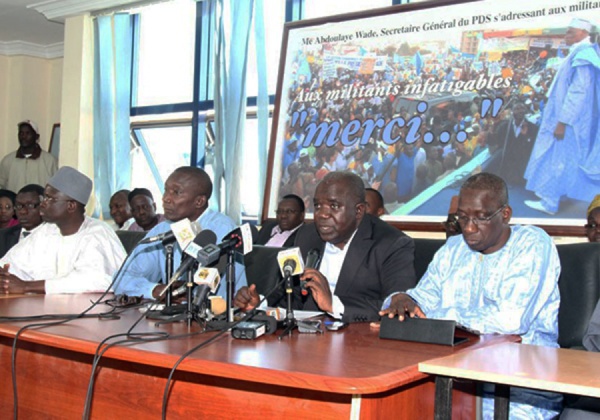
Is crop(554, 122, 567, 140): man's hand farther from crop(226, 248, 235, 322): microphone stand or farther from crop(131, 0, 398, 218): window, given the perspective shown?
crop(226, 248, 235, 322): microphone stand

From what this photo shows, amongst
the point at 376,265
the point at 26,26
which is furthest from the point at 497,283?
the point at 26,26

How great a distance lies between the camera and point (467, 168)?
17.7 feet

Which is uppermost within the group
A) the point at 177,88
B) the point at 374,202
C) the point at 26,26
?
the point at 26,26

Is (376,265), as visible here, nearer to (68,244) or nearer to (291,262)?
(291,262)

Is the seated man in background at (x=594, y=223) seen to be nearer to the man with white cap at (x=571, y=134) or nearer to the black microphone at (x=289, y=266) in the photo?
the man with white cap at (x=571, y=134)

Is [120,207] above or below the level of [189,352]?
above

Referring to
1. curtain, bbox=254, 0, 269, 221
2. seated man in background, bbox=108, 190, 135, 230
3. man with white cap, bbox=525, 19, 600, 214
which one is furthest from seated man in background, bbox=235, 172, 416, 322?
seated man in background, bbox=108, 190, 135, 230

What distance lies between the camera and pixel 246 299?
2.70 metres

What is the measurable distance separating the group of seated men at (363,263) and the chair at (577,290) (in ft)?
0.36

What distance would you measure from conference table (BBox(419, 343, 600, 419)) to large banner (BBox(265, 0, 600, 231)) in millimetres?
3108

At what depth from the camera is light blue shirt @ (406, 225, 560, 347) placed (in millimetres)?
2500

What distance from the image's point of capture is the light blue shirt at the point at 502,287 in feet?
8.20

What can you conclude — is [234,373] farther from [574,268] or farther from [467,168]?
[467,168]

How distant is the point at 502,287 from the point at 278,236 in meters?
3.63
